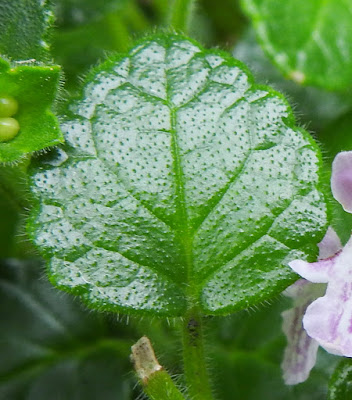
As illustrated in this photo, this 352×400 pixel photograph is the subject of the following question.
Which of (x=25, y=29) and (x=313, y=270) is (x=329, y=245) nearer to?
(x=313, y=270)

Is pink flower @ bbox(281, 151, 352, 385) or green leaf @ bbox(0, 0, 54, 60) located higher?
green leaf @ bbox(0, 0, 54, 60)

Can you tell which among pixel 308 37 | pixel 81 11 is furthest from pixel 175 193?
pixel 81 11

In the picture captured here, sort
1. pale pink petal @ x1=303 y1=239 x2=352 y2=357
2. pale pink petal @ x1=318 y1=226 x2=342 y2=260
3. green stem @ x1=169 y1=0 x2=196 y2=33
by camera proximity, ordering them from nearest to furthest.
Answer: pale pink petal @ x1=303 y1=239 x2=352 y2=357
pale pink petal @ x1=318 y1=226 x2=342 y2=260
green stem @ x1=169 y1=0 x2=196 y2=33

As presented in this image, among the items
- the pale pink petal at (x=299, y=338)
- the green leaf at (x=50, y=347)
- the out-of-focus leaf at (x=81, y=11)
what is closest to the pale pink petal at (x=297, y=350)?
the pale pink petal at (x=299, y=338)

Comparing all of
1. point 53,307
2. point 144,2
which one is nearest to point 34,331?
point 53,307

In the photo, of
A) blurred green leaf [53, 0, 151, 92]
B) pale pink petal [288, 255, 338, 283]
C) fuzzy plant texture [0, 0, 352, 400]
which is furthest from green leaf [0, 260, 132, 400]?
pale pink petal [288, 255, 338, 283]

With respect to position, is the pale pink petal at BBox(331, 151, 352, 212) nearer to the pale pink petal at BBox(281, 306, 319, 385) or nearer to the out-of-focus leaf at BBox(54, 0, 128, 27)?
the pale pink petal at BBox(281, 306, 319, 385)

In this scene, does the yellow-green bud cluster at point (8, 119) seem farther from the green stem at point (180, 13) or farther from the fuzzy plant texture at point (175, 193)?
the green stem at point (180, 13)
